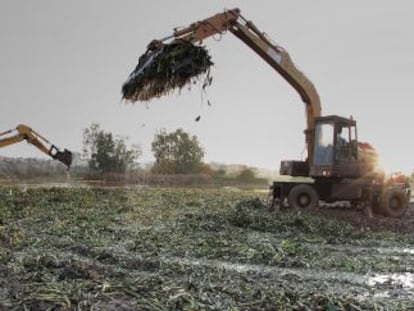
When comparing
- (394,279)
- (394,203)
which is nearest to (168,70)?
(394,279)

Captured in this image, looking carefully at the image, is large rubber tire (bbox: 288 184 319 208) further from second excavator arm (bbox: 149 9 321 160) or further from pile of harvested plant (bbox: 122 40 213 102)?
pile of harvested plant (bbox: 122 40 213 102)

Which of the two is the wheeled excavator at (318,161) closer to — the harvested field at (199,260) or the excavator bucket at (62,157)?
the harvested field at (199,260)

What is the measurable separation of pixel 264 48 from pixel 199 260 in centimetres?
1407

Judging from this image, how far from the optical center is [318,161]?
2284 cm

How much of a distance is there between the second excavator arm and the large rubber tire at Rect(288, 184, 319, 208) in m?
1.89

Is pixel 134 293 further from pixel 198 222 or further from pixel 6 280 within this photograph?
pixel 198 222

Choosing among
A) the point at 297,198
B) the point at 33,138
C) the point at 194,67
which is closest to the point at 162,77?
the point at 194,67

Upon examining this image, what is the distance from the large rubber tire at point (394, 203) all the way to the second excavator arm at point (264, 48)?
3.59m

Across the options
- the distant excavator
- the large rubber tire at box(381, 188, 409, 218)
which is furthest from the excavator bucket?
the large rubber tire at box(381, 188, 409, 218)

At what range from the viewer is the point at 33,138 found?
34.0 m

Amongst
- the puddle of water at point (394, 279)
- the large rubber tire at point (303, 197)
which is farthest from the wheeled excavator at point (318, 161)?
the puddle of water at point (394, 279)

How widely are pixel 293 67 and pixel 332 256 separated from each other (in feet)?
43.3

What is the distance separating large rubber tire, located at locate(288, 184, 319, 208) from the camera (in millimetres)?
22125

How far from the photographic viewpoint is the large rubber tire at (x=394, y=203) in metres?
23.7
